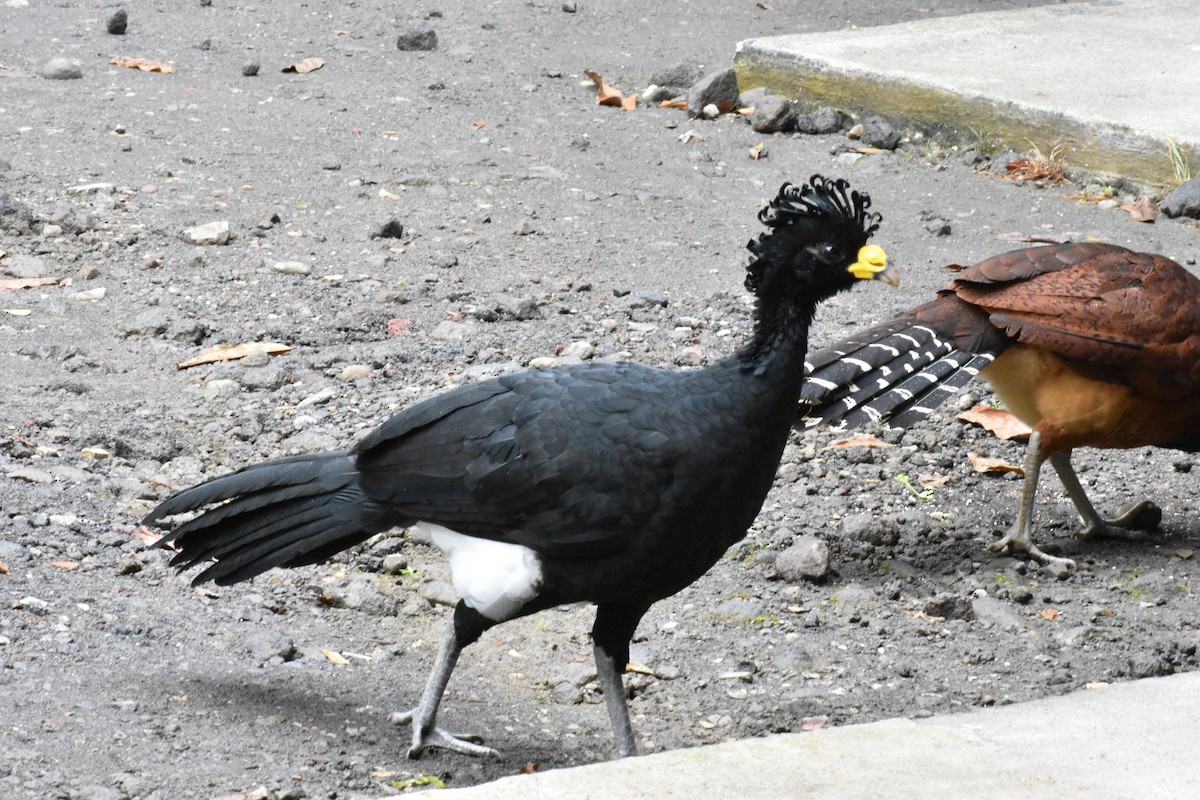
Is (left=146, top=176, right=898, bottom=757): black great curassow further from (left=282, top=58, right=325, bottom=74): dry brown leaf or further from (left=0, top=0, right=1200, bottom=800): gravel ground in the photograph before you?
(left=282, top=58, right=325, bottom=74): dry brown leaf

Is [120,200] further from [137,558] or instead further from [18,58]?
[137,558]

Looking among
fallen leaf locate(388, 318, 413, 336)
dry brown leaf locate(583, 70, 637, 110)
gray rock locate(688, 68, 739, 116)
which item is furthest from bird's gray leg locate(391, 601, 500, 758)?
dry brown leaf locate(583, 70, 637, 110)

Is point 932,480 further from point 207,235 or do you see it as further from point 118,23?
point 118,23

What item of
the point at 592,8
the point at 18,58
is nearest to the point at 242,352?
the point at 18,58

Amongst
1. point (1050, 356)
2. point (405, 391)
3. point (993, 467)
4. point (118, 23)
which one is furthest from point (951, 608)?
point (118, 23)

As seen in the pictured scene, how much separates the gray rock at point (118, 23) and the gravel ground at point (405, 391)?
48mm

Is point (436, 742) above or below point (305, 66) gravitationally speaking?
below

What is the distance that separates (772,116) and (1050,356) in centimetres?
409

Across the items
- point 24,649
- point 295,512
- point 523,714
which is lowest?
point 523,714

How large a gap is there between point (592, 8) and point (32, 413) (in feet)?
21.9

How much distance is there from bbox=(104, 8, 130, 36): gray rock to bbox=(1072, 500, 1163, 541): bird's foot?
7.14m

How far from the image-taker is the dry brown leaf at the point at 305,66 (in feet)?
29.3

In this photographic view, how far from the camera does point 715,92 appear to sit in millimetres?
8477

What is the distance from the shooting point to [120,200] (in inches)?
266
